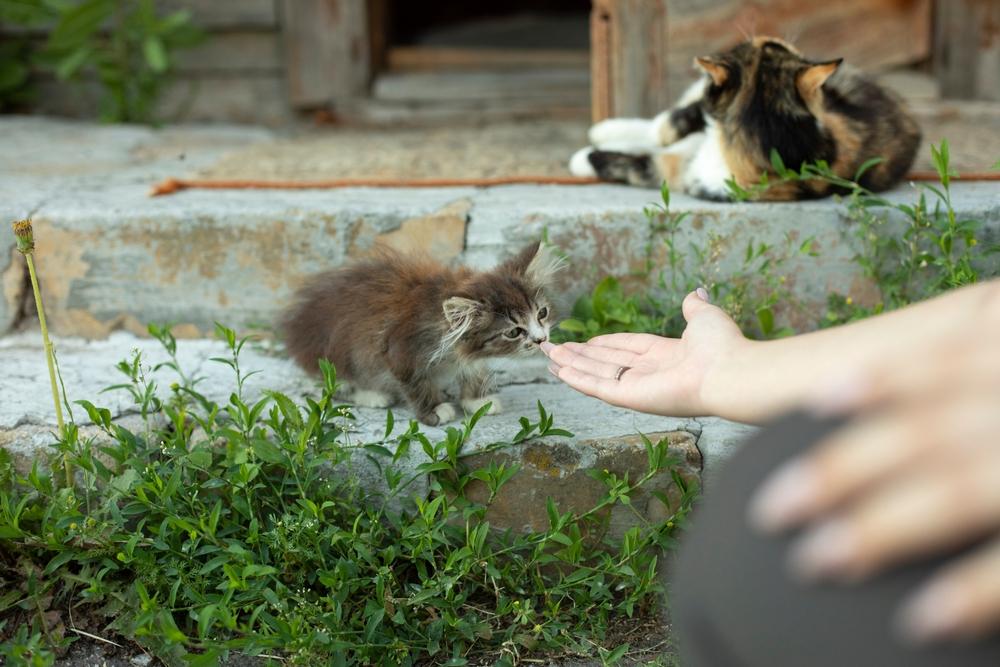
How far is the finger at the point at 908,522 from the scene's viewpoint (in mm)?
928

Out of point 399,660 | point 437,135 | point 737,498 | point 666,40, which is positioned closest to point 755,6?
point 666,40

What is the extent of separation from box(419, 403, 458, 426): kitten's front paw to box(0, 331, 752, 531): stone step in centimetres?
3

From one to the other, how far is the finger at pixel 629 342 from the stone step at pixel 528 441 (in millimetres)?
417

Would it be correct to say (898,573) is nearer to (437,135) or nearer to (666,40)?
(666,40)

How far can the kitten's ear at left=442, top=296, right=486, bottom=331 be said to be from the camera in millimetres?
2754

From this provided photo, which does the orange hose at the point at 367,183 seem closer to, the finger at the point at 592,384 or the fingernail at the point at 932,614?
the finger at the point at 592,384

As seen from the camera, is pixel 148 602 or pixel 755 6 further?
pixel 755 6

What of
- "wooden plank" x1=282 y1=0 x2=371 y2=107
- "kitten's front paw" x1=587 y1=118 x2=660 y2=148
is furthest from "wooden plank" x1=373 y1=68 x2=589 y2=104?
"kitten's front paw" x1=587 y1=118 x2=660 y2=148

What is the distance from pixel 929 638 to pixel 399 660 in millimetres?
1721

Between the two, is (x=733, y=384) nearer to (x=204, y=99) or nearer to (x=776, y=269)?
(x=776, y=269)

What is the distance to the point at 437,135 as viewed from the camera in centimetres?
543

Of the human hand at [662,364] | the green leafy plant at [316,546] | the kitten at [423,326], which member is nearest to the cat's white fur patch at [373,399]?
the kitten at [423,326]

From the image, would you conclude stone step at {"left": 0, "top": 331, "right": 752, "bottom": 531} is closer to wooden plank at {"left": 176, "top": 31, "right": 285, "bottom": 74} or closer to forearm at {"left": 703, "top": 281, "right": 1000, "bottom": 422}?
forearm at {"left": 703, "top": 281, "right": 1000, "bottom": 422}

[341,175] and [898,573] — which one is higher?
[898,573]
